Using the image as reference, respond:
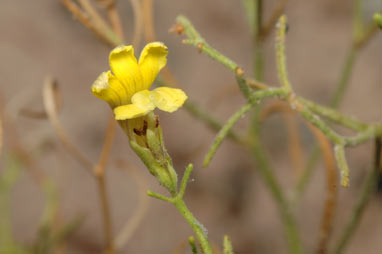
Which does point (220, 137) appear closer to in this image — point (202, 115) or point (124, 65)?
point (124, 65)

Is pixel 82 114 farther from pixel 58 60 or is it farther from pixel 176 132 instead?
pixel 176 132

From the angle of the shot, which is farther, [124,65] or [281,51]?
[281,51]

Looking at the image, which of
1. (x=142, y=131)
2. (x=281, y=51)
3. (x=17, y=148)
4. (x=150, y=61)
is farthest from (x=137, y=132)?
(x=17, y=148)

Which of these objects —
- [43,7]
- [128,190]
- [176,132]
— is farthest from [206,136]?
[43,7]

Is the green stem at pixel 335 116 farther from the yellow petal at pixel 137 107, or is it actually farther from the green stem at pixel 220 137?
the yellow petal at pixel 137 107

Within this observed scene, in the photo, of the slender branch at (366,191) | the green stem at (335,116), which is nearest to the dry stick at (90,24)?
the green stem at (335,116)

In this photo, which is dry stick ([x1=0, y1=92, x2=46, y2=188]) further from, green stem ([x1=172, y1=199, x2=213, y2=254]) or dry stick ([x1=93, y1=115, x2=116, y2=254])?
green stem ([x1=172, y1=199, x2=213, y2=254])
